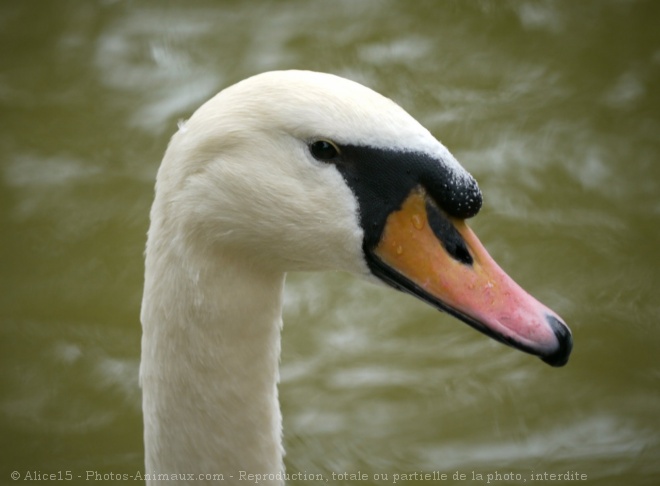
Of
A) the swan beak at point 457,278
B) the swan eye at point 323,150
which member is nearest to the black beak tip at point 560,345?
the swan beak at point 457,278

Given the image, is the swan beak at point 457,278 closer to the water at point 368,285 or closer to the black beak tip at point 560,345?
the black beak tip at point 560,345

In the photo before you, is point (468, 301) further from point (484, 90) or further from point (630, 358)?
point (484, 90)

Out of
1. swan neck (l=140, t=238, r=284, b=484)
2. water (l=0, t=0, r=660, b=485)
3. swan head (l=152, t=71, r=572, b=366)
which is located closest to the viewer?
swan head (l=152, t=71, r=572, b=366)

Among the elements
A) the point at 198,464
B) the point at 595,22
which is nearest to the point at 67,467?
the point at 198,464

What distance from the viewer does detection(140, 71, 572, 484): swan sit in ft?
8.48

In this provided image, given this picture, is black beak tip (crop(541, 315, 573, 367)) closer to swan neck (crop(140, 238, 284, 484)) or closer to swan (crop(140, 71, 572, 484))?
swan (crop(140, 71, 572, 484))

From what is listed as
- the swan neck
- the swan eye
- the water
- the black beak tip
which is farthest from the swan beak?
the water

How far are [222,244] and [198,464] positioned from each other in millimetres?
736

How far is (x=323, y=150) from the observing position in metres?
2.61

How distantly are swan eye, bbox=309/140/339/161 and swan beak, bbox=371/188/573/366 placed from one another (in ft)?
0.72

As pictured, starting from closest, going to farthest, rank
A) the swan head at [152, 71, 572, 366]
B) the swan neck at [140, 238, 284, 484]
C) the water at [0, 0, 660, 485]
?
the swan head at [152, 71, 572, 366] → the swan neck at [140, 238, 284, 484] → the water at [0, 0, 660, 485]

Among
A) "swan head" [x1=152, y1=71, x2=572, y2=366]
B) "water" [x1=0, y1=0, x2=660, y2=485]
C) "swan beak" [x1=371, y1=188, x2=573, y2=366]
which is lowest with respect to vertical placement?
"swan beak" [x1=371, y1=188, x2=573, y2=366]

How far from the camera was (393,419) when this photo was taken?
4.88 m

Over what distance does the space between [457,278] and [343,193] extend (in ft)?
1.19
